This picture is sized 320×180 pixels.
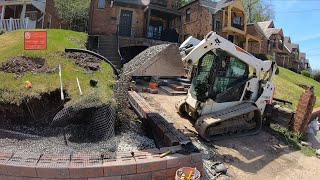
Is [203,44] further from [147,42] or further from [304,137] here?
[147,42]

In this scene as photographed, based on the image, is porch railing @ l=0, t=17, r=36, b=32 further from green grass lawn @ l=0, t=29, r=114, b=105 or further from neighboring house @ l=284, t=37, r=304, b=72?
neighboring house @ l=284, t=37, r=304, b=72

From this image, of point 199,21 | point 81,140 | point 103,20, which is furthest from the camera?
point 199,21

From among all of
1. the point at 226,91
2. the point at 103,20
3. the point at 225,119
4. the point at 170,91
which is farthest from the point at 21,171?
the point at 103,20

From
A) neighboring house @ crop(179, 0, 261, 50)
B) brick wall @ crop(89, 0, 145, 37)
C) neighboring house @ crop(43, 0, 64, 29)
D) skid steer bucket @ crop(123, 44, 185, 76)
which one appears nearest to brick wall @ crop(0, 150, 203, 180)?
skid steer bucket @ crop(123, 44, 185, 76)

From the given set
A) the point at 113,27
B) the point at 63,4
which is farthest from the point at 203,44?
the point at 63,4

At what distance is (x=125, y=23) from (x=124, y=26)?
228mm

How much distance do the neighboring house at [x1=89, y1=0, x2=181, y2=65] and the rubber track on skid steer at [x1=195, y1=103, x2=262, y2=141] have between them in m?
9.99

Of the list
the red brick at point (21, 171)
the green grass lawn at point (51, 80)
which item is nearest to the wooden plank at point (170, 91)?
the green grass lawn at point (51, 80)

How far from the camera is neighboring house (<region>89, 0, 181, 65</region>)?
18.6 m

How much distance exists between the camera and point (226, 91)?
8094mm

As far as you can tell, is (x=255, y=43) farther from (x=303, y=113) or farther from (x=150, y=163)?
(x=150, y=163)

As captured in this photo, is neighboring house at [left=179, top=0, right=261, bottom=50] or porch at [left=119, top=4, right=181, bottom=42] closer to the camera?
porch at [left=119, top=4, right=181, bottom=42]

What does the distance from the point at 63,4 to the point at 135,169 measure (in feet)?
68.3

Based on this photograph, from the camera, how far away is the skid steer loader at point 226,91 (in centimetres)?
766
